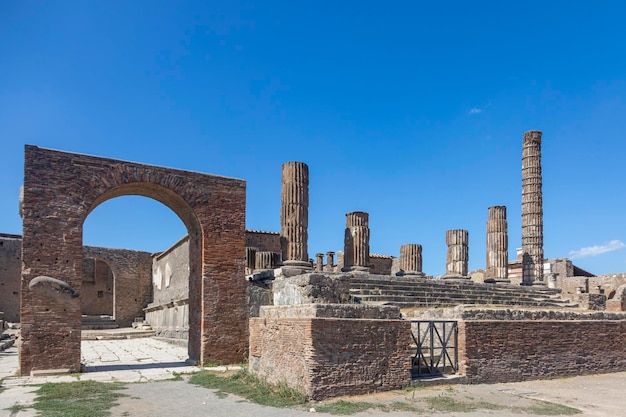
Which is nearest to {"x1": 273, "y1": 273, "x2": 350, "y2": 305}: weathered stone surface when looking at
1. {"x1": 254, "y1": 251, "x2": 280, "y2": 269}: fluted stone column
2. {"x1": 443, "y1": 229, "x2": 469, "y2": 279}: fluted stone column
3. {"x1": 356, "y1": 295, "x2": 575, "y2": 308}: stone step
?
{"x1": 356, "y1": 295, "x2": 575, "y2": 308}: stone step

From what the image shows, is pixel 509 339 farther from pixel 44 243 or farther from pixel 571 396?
pixel 44 243

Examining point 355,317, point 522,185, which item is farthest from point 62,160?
point 522,185

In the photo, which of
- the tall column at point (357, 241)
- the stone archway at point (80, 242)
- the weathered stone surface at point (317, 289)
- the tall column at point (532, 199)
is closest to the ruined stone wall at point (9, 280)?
the stone archway at point (80, 242)

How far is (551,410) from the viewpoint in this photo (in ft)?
24.3

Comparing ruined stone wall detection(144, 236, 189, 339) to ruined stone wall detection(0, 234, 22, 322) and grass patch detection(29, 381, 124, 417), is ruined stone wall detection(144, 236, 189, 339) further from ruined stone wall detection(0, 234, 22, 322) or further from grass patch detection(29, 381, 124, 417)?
grass patch detection(29, 381, 124, 417)

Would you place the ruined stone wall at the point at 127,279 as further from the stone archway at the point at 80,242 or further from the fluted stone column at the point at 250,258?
the stone archway at the point at 80,242

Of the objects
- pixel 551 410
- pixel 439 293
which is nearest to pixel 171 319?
pixel 439 293

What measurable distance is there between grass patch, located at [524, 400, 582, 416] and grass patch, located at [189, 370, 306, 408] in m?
3.30

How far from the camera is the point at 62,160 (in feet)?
38.1

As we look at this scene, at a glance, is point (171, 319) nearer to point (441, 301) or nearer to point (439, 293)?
point (439, 293)

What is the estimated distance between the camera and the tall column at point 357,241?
1872 centimetres

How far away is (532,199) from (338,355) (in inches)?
792

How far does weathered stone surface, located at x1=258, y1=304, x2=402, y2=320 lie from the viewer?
8058 mm

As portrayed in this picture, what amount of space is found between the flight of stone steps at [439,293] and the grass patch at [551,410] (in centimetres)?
588
